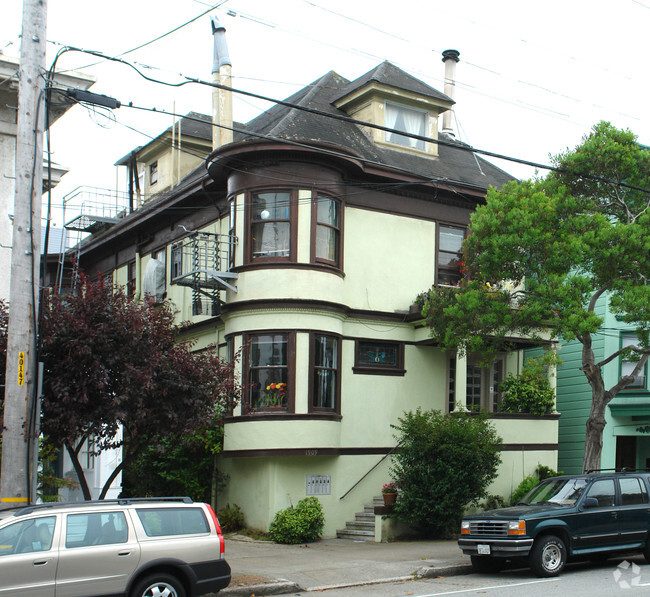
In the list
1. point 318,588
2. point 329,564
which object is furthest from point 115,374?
point 329,564

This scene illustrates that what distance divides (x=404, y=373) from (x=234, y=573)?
9.26m

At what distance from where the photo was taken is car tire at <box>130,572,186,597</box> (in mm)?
10102

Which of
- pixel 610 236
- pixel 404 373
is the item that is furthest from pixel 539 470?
pixel 610 236

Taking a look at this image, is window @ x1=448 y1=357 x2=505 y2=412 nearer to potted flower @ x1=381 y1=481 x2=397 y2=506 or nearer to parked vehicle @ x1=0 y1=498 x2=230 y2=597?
potted flower @ x1=381 y1=481 x2=397 y2=506

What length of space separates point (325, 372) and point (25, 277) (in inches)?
402

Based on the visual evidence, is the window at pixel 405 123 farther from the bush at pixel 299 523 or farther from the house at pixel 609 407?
the bush at pixel 299 523

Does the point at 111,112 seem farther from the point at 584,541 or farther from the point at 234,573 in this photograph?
the point at 584,541

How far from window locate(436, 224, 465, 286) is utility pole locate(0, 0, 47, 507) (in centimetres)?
1364

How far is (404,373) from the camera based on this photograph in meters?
22.1

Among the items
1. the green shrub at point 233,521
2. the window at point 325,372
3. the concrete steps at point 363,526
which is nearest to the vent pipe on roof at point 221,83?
the window at point 325,372

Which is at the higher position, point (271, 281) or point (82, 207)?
point (82, 207)

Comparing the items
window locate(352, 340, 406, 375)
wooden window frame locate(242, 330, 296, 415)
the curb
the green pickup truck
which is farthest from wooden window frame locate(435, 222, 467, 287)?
the curb

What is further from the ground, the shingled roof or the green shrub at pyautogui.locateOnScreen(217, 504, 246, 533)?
the shingled roof

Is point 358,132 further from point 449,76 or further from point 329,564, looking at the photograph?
point 329,564
